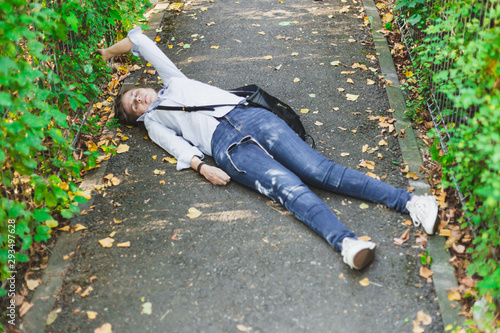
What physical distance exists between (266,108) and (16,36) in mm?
2271

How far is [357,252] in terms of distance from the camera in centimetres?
312

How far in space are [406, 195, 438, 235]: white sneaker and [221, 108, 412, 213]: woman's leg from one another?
0.27ft

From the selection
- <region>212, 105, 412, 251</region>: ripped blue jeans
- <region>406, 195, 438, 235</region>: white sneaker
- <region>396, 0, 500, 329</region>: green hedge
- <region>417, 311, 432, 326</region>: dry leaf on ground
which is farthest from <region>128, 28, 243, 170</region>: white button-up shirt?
<region>417, 311, 432, 326</region>: dry leaf on ground

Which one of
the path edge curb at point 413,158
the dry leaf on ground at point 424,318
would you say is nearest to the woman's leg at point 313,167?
the path edge curb at point 413,158

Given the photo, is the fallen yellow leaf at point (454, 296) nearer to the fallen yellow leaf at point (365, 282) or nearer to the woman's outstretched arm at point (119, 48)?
the fallen yellow leaf at point (365, 282)

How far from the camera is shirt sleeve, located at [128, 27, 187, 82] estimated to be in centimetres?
446

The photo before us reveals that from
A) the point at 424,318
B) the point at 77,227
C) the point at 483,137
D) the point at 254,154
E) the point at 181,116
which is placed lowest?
the point at 424,318

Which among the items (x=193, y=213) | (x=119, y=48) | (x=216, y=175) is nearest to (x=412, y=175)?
(x=216, y=175)

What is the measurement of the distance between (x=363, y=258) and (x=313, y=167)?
0.97 metres

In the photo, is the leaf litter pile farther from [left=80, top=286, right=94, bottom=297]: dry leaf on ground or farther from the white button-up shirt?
[left=80, top=286, right=94, bottom=297]: dry leaf on ground

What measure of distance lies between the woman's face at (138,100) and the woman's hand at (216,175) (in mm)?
1055

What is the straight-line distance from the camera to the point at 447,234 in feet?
11.3

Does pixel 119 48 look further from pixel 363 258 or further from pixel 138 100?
pixel 363 258

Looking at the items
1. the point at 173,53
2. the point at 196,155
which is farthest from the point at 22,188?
the point at 173,53
